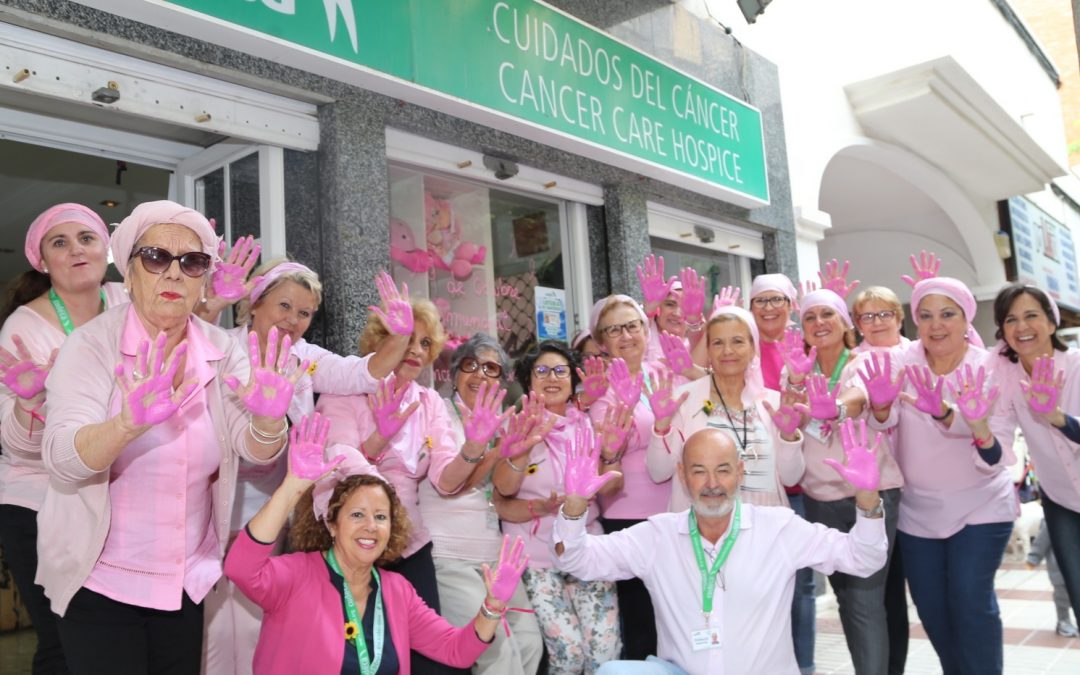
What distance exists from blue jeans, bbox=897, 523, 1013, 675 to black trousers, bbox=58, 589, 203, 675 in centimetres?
308

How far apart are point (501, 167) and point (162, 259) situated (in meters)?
3.16

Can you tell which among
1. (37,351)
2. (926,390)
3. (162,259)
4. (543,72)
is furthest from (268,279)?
(926,390)

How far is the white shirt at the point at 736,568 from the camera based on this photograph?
2871 mm

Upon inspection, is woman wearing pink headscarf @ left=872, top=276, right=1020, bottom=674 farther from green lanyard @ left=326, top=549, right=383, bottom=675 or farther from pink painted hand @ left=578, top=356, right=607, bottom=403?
green lanyard @ left=326, top=549, right=383, bottom=675

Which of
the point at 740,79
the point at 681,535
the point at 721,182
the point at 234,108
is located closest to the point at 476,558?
the point at 681,535

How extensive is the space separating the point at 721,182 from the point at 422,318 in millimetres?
3648

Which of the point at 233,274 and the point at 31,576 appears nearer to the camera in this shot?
the point at 31,576

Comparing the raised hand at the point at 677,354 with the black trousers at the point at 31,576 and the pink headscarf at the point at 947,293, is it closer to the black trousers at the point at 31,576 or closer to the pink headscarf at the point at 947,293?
the pink headscarf at the point at 947,293

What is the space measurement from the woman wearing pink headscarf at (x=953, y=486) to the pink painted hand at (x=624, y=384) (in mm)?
1117

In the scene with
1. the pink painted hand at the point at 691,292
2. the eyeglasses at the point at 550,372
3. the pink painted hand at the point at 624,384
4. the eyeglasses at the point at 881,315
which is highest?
the pink painted hand at the point at 691,292

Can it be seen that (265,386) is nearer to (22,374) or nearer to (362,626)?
(22,374)

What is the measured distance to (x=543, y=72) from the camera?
5023 millimetres

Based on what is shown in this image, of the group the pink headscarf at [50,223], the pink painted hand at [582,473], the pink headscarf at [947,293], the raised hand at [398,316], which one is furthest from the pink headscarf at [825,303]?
the pink headscarf at [50,223]

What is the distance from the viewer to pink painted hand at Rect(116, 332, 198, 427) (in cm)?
192
